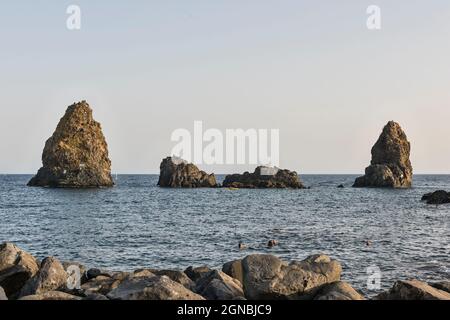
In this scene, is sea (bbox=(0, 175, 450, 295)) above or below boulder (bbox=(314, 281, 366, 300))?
below

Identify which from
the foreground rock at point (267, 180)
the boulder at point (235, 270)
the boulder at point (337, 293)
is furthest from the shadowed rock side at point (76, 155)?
the boulder at point (337, 293)

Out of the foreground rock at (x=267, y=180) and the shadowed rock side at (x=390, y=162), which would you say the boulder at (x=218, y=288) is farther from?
the shadowed rock side at (x=390, y=162)

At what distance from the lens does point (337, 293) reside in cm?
1512

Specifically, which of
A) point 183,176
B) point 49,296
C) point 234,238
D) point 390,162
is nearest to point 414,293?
point 49,296

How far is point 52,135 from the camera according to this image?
149 metres

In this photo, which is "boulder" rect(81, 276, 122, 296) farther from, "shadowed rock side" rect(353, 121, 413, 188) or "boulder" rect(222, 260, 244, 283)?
"shadowed rock side" rect(353, 121, 413, 188)

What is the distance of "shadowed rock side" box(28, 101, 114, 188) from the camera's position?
138 meters

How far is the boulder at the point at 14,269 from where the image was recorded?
755 inches

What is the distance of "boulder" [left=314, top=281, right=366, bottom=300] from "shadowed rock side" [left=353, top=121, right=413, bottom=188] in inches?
5646

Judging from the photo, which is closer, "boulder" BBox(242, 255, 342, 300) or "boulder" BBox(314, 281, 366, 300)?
"boulder" BBox(314, 281, 366, 300)

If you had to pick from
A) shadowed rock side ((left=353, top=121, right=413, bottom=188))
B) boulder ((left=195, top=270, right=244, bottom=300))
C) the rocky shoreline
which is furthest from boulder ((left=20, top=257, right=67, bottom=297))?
shadowed rock side ((left=353, top=121, right=413, bottom=188))

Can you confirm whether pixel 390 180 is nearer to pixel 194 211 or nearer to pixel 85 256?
pixel 194 211

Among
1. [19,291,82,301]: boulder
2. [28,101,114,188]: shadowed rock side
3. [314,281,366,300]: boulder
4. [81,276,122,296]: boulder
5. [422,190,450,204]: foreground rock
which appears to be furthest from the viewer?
[28,101,114,188]: shadowed rock side
